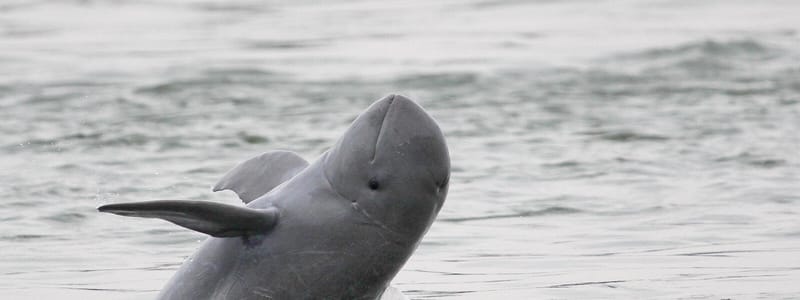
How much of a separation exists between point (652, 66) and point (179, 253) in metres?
10.2

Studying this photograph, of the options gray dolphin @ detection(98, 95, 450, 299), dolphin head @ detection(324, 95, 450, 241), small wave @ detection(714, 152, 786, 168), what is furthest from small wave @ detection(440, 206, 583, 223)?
dolphin head @ detection(324, 95, 450, 241)

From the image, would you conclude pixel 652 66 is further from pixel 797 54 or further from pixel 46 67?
pixel 46 67

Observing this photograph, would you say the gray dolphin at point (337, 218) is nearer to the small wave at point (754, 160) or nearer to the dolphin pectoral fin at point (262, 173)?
the dolphin pectoral fin at point (262, 173)

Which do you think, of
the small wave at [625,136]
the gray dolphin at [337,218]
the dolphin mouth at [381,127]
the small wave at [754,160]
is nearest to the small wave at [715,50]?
the small wave at [625,136]

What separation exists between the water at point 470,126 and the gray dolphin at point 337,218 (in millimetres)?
2207

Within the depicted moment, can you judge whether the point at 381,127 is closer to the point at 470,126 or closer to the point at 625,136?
the point at 625,136

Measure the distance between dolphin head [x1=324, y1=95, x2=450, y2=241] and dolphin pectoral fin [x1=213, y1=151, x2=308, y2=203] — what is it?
0.78 metres

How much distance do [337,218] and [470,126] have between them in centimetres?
924

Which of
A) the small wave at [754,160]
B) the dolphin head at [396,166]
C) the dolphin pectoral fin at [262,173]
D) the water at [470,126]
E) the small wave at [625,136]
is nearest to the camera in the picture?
the dolphin head at [396,166]

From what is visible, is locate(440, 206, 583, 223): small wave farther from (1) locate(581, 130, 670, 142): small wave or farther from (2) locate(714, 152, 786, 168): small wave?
(1) locate(581, 130, 670, 142): small wave

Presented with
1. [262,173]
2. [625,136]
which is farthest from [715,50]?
[262,173]

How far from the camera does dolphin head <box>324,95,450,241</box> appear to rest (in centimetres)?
607

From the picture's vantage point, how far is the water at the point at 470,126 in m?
9.50

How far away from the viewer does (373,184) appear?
6145 millimetres
